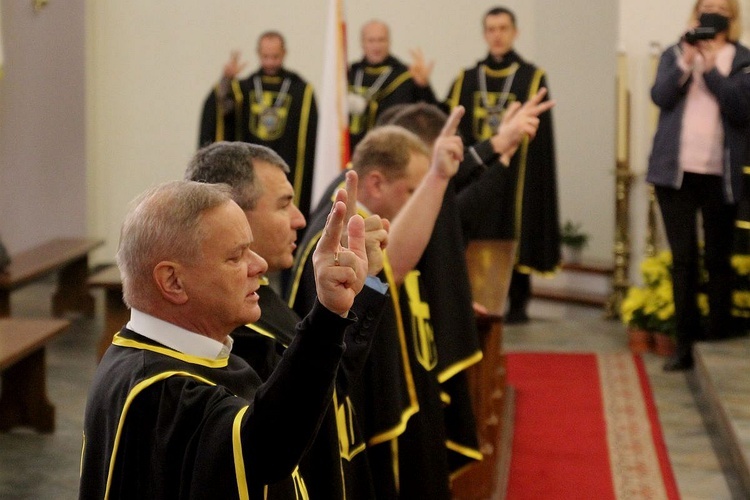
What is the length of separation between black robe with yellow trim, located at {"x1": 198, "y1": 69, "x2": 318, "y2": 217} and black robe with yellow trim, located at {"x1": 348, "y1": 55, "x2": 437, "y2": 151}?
46 centimetres

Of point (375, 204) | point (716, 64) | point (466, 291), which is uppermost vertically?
point (716, 64)

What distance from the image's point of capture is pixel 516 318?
27.6 feet

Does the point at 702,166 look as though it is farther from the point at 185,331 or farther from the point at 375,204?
the point at 185,331

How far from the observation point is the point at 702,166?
626 cm

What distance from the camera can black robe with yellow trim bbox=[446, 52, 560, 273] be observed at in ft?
27.8

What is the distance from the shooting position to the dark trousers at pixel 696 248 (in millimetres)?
6355

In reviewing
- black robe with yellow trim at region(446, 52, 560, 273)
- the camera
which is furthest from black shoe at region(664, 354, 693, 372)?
black robe with yellow trim at region(446, 52, 560, 273)

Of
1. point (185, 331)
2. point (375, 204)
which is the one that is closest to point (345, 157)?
point (375, 204)

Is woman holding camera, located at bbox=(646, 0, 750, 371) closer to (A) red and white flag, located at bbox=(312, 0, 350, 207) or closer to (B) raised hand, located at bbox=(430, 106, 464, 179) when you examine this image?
(A) red and white flag, located at bbox=(312, 0, 350, 207)


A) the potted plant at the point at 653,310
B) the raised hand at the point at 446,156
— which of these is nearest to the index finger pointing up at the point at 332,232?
the raised hand at the point at 446,156

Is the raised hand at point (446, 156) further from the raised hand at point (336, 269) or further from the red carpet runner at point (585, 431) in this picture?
the red carpet runner at point (585, 431)

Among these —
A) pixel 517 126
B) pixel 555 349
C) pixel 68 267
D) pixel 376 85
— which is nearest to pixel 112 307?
pixel 68 267

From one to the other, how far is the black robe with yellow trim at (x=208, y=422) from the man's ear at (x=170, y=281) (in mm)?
95

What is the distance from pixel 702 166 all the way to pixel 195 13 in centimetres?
591
